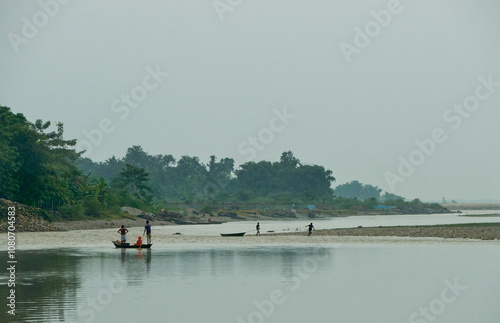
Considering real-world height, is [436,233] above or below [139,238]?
below

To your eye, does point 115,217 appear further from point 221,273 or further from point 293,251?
point 221,273

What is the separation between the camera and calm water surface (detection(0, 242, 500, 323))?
1969 centimetres

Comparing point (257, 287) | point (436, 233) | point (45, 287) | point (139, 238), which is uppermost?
point (139, 238)

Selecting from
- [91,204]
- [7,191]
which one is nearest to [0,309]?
[7,191]

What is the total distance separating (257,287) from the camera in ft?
84.1

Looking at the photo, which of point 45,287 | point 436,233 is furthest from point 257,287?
point 436,233

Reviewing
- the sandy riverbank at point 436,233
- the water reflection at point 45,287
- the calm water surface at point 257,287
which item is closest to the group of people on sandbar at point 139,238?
the calm water surface at point 257,287

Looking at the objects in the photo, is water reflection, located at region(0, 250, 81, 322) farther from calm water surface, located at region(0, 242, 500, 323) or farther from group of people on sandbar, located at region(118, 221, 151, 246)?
group of people on sandbar, located at region(118, 221, 151, 246)

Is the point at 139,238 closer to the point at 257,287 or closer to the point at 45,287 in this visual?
the point at 45,287

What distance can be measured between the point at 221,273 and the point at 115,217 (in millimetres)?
63950

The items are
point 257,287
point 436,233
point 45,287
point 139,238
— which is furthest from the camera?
point 436,233

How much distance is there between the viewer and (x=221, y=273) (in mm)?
30406

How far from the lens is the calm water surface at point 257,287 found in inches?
775

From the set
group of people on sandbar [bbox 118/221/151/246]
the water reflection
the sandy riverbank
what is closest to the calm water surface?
the water reflection
